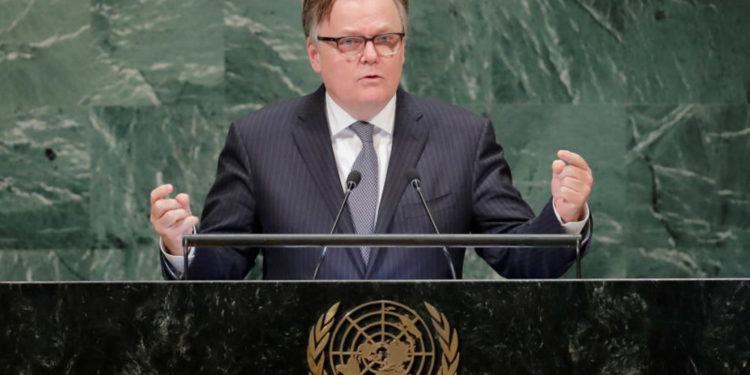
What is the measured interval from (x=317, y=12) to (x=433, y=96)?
6.14 ft

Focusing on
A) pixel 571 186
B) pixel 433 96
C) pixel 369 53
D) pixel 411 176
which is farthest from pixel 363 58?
pixel 433 96

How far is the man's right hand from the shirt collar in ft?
2.52

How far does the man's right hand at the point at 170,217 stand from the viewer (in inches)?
105

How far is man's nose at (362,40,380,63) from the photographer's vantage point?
3.27 meters

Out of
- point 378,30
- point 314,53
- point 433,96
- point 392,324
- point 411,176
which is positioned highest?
point 378,30

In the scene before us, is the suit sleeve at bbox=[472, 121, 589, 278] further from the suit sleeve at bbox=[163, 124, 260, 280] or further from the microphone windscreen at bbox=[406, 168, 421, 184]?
the suit sleeve at bbox=[163, 124, 260, 280]

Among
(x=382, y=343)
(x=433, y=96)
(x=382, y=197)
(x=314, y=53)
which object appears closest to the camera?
(x=382, y=343)

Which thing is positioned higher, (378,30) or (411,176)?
(378,30)

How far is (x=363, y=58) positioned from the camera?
329 centimetres

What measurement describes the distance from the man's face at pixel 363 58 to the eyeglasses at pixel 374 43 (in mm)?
10

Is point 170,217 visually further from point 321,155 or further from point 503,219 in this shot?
point 503,219

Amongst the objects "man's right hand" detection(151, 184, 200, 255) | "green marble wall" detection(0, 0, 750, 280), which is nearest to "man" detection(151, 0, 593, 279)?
"man's right hand" detection(151, 184, 200, 255)

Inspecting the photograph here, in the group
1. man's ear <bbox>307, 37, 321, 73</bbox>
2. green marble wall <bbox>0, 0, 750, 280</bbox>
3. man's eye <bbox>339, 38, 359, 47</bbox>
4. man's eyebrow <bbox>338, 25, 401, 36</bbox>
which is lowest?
green marble wall <bbox>0, 0, 750, 280</bbox>

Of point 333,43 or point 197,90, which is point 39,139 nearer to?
point 197,90
